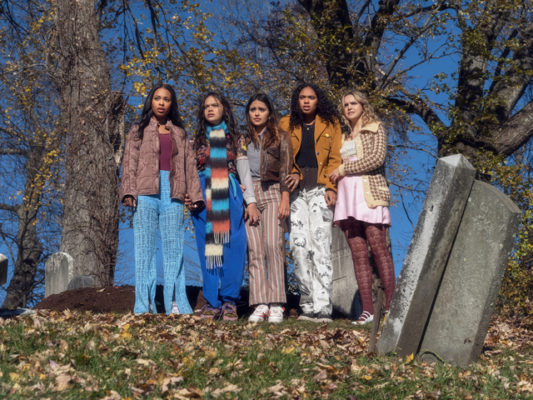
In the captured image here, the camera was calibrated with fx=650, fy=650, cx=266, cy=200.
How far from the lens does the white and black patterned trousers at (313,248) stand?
24.5 feet

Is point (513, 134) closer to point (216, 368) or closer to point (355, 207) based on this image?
point (355, 207)

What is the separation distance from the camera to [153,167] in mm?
7395

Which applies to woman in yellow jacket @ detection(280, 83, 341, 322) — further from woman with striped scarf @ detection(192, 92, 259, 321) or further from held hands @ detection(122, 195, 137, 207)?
held hands @ detection(122, 195, 137, 207)

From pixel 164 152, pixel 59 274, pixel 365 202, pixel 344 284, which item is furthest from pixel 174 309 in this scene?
pixel 59 274

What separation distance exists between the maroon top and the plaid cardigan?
6.56 feet

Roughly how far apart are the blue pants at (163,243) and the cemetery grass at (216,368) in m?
1.14

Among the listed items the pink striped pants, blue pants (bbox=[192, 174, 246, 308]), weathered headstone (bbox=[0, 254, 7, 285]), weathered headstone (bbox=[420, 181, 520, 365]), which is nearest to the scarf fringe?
blue pants (bbox=[192, 174, 246, 308])

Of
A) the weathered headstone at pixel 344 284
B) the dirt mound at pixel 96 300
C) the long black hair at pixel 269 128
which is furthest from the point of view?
the weathered headstone at pixel 344 284

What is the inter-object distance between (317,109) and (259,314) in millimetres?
2560

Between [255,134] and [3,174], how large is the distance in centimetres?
1317

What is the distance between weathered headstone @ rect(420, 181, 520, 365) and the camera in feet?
18.4

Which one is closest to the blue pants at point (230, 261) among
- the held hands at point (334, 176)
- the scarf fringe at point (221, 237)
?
the scarf fringe at point (221, 237)

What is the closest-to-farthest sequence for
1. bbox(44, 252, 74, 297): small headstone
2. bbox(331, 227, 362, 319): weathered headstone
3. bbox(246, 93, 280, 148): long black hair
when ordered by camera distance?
1. bbox(246, 93, 280, 148): long black hair
2. bbox(331, 227, 362, 319): weathered headstone
3. bbox(44, 252, 74, 297): small headstone

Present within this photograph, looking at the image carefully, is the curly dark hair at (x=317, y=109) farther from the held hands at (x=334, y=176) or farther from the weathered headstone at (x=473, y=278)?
the weathered headstone at (x=473, y=278)
